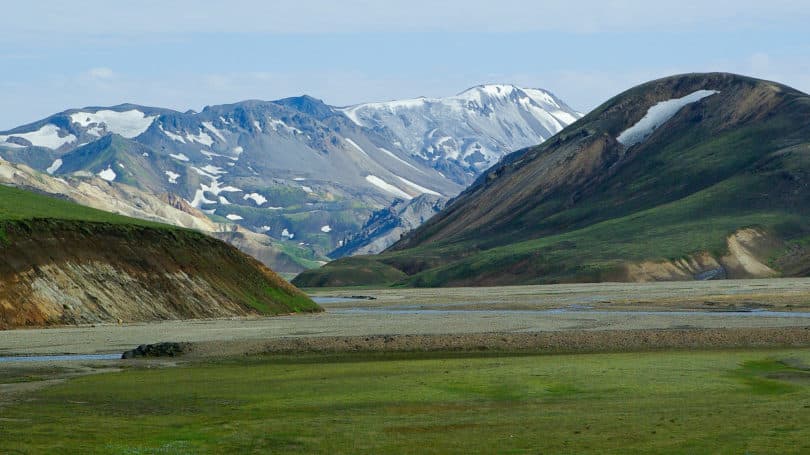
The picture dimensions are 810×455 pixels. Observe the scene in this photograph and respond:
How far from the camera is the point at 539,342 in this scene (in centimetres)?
7862

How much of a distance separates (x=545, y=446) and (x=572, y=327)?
2214 inches

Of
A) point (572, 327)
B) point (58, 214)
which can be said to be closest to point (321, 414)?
point (572, 327)

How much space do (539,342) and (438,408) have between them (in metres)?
32.2

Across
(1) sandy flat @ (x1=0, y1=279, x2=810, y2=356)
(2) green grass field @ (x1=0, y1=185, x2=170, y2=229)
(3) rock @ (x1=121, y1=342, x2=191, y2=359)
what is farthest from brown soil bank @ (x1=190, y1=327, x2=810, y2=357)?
(2) green grass field @ (x1=0, y1=185, x2=170, y2=229)

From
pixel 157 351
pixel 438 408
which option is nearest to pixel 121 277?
pixel 157 351

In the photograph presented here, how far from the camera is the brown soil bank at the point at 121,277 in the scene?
101 meters

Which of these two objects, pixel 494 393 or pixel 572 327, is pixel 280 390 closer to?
pixel 494 393

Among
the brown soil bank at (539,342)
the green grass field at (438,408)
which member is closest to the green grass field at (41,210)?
the brown soil bank at (539,342)

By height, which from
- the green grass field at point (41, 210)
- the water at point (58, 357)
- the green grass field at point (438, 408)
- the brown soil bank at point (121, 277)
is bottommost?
the green grass field at point (438, 408)

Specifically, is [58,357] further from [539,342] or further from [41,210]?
[41,210]

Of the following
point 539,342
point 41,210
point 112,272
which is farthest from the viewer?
point 41,210

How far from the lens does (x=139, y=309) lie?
10888 cm

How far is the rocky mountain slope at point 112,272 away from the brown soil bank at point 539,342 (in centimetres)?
2730

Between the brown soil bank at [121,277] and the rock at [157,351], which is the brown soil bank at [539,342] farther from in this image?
the brown soil bank at [121,277]
